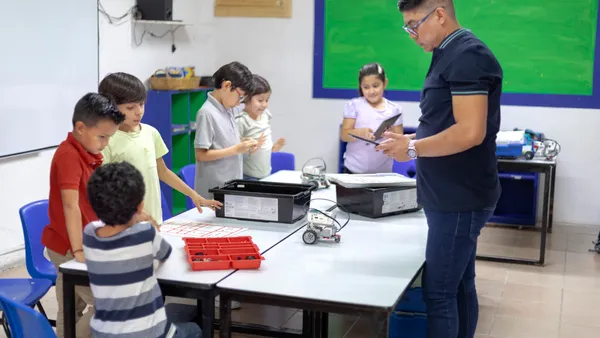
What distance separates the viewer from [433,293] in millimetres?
2717

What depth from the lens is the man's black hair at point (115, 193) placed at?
7.40 ft

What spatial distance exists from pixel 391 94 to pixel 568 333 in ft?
10.9

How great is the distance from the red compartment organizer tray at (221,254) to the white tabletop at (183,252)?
1.1 inches

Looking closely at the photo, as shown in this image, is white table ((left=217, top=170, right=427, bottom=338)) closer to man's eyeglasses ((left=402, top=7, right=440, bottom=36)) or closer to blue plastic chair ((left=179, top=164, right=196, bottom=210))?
man's eyeglasses ((left=402, top=7, right=440, bottom=36))

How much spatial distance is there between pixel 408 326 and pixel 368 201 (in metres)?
0.62

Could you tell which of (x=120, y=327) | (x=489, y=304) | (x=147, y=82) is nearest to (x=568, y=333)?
(x=489, y=304)

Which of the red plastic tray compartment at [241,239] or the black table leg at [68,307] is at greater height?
the red plastic tray compartment at [241,239]

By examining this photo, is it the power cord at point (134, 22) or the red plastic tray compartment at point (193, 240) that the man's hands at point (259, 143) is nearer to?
the red plastic tray compartment at point (193, 240)

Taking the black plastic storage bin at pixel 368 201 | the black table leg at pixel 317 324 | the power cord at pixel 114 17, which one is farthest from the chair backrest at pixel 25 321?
the power cord at pixel 114 17

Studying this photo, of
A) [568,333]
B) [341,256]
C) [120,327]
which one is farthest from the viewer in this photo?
[568,333]

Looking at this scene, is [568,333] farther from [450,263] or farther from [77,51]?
[77,51]

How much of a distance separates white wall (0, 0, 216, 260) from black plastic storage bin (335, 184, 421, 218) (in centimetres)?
233

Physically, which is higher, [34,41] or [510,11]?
[510,11]

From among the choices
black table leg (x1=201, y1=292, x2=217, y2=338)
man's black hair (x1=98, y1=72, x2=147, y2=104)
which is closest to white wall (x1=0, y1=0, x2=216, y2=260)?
man's black hair (x1=98, y1=72, x2=147, y2=104)
